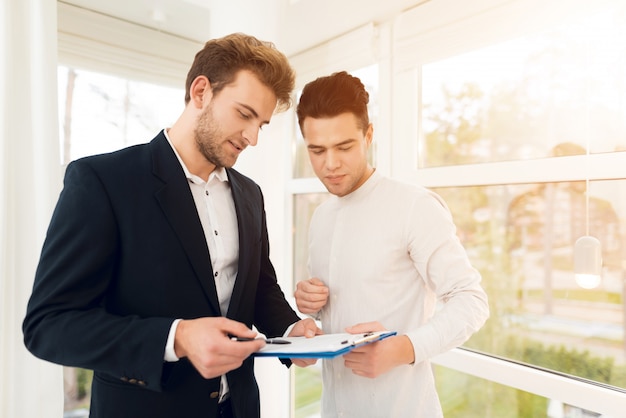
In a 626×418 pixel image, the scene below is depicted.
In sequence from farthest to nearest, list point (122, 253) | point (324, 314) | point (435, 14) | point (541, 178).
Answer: point (435, 14) < point (541, 178) < point (324, 314) < point (122, 253)

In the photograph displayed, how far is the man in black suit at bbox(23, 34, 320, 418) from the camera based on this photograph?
0.87m

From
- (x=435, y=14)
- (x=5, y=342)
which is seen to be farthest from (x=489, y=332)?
(x=5, y=342)

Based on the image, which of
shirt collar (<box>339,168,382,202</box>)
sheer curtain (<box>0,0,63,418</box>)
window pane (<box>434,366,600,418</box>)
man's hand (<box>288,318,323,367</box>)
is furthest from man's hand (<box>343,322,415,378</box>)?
sheer curtain (<box>0,0,63,418</box>)

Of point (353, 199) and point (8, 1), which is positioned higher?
point (8, 1)

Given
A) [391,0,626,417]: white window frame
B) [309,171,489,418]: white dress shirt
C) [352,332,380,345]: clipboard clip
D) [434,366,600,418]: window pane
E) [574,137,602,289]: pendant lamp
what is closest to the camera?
[352,332,380,345]: clipboard clip

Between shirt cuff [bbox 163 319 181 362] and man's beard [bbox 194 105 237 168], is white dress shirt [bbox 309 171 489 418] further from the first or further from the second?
shirt cuff [bbox 163 319 181 362]

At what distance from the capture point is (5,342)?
1676 millimetres

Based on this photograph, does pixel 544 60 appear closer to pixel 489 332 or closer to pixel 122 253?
pixel 489 332

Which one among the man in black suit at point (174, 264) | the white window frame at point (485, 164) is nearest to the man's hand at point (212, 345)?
the man in black suit at point (174, 264)

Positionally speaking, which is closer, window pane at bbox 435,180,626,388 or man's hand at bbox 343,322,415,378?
man's hand at bbox 343,322,415,378

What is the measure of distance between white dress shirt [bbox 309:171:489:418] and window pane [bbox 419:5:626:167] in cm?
64

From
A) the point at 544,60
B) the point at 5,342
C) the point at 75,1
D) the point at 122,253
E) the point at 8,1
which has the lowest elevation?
the point at 5,342

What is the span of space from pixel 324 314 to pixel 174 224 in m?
0.59

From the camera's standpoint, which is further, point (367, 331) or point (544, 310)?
point (544, 310)
